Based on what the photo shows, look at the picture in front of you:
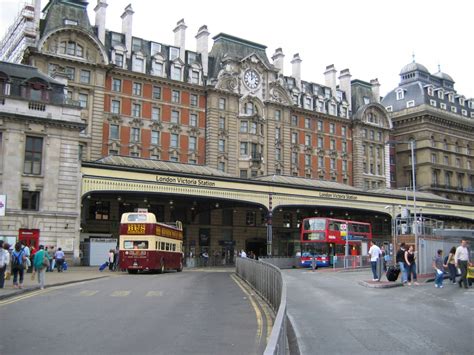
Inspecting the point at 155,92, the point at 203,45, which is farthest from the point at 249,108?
the point at 155,92

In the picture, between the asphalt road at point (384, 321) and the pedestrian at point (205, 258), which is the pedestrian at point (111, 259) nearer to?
the pedestrian at point (205, 258)

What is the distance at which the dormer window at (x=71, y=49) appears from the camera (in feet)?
184

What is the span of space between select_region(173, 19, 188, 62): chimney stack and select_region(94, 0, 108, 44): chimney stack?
9.94 meters

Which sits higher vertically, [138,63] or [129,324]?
[138,63]

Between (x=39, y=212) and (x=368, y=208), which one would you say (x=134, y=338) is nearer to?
(x=39, y=212)

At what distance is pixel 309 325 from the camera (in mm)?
13000

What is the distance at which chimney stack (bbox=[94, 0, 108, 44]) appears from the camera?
6072 centimetres

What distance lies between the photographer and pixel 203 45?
6938cm

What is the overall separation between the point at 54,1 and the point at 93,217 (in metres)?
23.1

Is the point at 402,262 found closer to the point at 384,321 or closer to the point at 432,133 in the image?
the point at 384,321

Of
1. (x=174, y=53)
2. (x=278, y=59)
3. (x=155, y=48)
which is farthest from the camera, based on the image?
(x=278, y=59)

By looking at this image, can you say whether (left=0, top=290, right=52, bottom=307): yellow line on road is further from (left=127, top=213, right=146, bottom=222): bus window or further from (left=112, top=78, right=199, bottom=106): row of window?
(left=112, top=78, right=199, bottom=106): row of window

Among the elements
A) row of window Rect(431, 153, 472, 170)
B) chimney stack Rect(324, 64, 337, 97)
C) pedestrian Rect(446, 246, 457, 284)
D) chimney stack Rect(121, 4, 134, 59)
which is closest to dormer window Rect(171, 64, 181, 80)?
chimney stack Rect(121, 4, 134, 59)

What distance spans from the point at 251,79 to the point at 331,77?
776 inches
